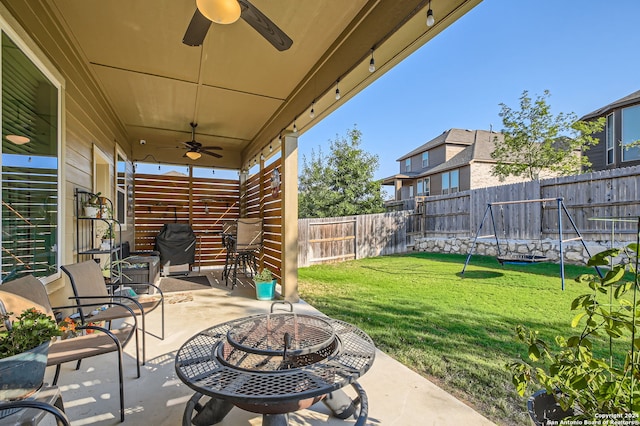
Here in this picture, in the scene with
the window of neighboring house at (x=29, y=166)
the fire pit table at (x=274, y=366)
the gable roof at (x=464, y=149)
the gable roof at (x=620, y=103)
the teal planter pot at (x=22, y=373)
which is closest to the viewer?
the teal planter pot at (x=22, y=373)

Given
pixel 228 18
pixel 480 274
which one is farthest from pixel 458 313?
pixel 228 18

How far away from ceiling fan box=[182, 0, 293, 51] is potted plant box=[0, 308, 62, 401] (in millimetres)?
1880

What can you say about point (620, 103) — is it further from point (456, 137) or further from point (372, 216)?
point (372, 216)

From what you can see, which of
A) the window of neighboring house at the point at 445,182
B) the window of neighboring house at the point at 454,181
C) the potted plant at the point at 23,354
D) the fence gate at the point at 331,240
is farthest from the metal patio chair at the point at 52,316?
the window of neighboring house at the point at 445,182

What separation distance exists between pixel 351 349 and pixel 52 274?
260 cm

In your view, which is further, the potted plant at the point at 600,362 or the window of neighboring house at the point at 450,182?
the window of neighboring house at the point at 450,182

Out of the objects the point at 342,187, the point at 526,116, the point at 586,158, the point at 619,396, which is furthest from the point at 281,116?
the point at 586,158

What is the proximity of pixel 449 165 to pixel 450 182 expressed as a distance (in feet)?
3.09

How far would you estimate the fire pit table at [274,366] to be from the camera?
3.72ft

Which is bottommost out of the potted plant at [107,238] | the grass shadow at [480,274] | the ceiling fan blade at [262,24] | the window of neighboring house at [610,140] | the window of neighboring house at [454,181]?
the grass shadow at [480,274]

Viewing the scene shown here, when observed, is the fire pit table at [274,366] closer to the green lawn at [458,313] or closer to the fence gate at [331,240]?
the green lawn at [458,313]

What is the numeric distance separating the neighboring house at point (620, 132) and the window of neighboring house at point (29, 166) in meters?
13.9

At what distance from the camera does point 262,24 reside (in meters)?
2.11

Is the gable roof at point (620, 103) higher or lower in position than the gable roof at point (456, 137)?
lower
